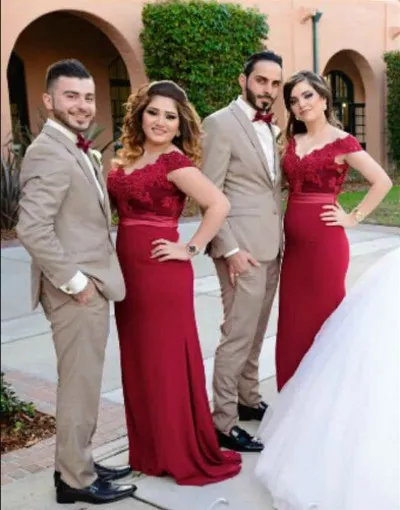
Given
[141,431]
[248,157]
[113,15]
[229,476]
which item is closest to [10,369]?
[141,431]

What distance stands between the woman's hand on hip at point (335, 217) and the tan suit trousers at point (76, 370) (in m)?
1.30

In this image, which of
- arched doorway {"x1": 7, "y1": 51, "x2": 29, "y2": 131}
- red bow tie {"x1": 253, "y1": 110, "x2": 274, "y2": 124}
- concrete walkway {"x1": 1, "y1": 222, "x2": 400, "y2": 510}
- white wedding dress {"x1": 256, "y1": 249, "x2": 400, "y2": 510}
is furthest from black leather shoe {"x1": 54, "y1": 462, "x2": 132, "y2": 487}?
arched doorway {"x1": 7, "y1": 51, "x2": 29, "y2": 131}

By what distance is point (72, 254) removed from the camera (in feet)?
8.34

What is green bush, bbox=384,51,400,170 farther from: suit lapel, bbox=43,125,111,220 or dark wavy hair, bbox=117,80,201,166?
suit lapel, bbox=43,125,111,220

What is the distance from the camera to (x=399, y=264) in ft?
9.34

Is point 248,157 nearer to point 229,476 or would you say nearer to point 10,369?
point 229,476

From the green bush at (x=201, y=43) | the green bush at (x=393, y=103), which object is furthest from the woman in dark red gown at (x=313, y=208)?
the green bush at (x=201, y=43)

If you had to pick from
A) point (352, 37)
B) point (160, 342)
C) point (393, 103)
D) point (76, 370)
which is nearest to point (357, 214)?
point (160, 342)

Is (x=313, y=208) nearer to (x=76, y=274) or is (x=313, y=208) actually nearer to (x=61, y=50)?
(x=76, y=274)

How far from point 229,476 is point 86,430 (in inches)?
28.9

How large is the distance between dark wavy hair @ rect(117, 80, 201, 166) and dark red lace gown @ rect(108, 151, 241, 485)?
4.6 inches

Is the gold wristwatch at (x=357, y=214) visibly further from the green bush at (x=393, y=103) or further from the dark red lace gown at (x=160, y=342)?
the green bush at (x=393, y=103)

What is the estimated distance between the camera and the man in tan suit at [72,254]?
95.1 inches

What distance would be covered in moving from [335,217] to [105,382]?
2009 mm
